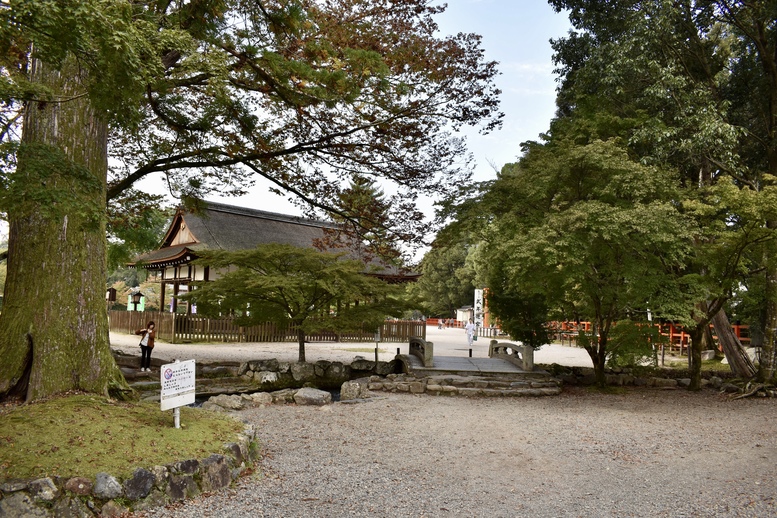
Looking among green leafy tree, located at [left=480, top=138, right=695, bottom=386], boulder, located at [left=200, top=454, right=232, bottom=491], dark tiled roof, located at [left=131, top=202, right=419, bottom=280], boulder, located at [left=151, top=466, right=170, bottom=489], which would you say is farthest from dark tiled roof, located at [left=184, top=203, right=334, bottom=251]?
boulder, located at [left=151, top=466, right=170, bottom=489]

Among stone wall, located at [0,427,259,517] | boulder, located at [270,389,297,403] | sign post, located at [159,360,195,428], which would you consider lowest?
boulder, located at [270,389,297,403]

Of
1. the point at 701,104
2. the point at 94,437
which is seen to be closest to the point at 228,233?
the point at 701,104

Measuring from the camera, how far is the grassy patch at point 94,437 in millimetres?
3900

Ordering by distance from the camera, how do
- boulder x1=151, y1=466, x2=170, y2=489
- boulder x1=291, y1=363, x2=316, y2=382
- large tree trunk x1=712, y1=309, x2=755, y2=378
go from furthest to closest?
large tree trunk x1=712, y1=309, x2=755, y2=378 < boulder x1=291, y1=363, x2=316, y2=382 < boulder x1=151, y1=466, x2=170, y2=489

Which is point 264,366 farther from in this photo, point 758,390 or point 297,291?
point 758,390

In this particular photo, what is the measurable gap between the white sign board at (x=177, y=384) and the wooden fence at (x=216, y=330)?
42.2 feet

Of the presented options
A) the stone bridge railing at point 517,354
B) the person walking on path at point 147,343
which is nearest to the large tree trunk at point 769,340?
the stone bridge railing at point 517,354

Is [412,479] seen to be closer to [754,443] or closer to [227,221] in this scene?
[754,443]

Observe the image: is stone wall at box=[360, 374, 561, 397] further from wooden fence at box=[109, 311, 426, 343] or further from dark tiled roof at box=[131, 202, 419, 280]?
dark tiled roof at box=[131, 202, 419, 280]

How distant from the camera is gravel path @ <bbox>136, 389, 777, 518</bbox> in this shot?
4.20 meters

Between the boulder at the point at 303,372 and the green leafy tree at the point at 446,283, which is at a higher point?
the green leafy tree at the point at 446,283

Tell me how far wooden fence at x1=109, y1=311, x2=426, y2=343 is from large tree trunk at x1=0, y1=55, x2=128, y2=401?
468 inches

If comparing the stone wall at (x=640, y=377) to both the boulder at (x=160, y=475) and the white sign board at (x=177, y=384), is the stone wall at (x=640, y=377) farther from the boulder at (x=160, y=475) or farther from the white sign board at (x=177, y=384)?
the boulder at (x=160, y=475)

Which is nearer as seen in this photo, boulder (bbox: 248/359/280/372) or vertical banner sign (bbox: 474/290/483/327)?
boulder (bbox: 248/359/280/372)
